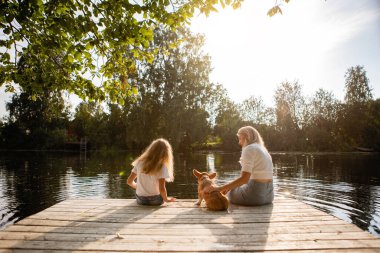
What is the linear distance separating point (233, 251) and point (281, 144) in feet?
159

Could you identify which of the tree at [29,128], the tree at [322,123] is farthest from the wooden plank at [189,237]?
the tree at [29,128]

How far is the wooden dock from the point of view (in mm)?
3320

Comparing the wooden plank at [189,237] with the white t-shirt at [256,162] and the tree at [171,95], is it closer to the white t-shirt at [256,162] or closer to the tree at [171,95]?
the white t-shirt at [256,162]

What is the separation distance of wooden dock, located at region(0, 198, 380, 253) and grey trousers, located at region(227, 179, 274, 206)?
0.55ft

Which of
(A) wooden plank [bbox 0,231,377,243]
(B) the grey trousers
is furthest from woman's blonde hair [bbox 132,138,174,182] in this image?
(A) wooden plank [bbox 0,231,377,243]

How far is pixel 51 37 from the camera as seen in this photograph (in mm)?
5184

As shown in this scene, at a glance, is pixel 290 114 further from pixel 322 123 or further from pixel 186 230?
pixel 186 230

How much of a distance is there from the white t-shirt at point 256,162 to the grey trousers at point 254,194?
0.18 m

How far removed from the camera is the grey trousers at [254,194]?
543cm

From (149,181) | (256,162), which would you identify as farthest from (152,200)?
(256,162)

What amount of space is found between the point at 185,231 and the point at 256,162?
2.03m

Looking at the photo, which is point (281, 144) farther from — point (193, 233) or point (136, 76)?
point (193, 233)

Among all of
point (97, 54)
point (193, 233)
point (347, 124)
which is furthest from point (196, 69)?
point (193, 233)

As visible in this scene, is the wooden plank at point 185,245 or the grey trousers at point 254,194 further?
the grey trousers at point 254,194
